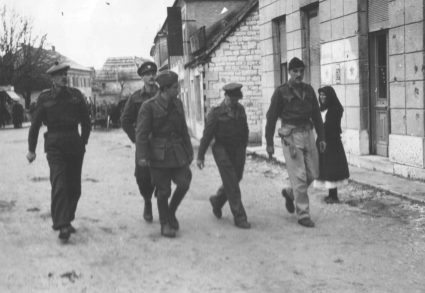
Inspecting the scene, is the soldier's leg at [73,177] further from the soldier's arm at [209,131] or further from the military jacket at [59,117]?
the soldier's arm at [209,131]

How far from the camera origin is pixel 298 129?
7230 mm

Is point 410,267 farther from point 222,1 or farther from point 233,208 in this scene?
point 222,1

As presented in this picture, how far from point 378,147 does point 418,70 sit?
224 centimetres

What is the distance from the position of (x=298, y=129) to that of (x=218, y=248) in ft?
5.98

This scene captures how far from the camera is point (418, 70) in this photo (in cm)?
1013

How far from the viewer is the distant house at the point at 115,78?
339ft

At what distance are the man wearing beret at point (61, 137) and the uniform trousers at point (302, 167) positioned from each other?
229 centimetres

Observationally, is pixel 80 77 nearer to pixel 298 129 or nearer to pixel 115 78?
pixel 115 78

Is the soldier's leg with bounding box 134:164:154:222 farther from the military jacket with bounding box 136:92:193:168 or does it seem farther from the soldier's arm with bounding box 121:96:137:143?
the military jacket with bounding box 136:92:193:168

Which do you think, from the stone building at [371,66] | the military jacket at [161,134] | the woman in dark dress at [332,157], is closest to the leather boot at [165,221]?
the military jacket at [161,134]

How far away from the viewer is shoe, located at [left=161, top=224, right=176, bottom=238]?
6.62 m

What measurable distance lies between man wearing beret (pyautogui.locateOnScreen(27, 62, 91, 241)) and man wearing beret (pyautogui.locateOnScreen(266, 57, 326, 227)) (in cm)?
210

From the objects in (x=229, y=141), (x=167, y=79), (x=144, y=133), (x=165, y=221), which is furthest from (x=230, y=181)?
(x=167, y=79)

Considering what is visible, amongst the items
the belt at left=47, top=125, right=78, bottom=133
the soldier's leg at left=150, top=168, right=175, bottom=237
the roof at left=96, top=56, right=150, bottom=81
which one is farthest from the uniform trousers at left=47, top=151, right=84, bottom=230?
the roof at left=96, top=56, right=150, bottom=81
